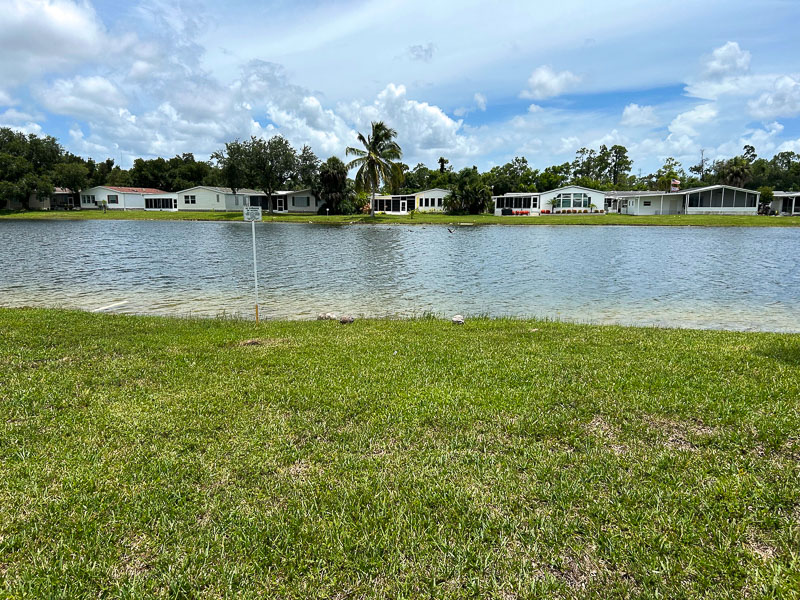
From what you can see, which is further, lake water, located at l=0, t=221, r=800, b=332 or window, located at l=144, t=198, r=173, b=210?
window, located at l=144, t=198, r=173, b=210

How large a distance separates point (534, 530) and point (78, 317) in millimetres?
9165

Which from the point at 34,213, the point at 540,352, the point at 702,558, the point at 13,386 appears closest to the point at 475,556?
the point at 702,558

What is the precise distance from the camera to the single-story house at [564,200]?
69250mm

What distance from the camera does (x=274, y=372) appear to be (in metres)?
5.84

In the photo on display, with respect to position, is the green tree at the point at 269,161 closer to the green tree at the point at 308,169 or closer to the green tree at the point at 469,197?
the green tree at the point at 308,169

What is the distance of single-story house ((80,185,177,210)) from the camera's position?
246ft

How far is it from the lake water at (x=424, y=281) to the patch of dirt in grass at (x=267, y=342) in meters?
3.58

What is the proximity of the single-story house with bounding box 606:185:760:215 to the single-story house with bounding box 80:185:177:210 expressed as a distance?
68737 millimetres

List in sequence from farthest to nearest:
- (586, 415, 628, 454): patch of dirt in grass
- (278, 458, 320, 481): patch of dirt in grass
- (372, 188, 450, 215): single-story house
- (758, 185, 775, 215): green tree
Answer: (372, 188, 450, 215): single-story house, (758, 185, 775, 215): green tree, (586, 415, 628, 454): patch of dirt in grass, (278, 458, 320, 481): patch of dirt in grass

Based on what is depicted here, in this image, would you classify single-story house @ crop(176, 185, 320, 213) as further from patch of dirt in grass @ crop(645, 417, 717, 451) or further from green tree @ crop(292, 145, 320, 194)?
patch of dirt in grass @ crop(645, 417, 717, 451)

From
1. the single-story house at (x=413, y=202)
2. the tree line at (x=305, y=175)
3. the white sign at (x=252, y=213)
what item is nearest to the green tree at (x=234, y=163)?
the tree line at (x=305, y=175)

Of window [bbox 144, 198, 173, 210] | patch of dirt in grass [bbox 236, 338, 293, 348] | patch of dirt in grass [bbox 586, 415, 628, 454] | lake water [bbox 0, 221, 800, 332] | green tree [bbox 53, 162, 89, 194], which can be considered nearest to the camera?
patch of dirt in grass [bbox 586, 415, 628, 454]

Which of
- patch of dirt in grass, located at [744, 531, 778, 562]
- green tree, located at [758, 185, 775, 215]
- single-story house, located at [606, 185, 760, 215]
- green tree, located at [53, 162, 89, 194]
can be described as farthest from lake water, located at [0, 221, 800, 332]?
green tree, located at [53, 162, 89, 194]

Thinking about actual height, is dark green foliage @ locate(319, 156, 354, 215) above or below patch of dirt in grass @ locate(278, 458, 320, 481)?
above
